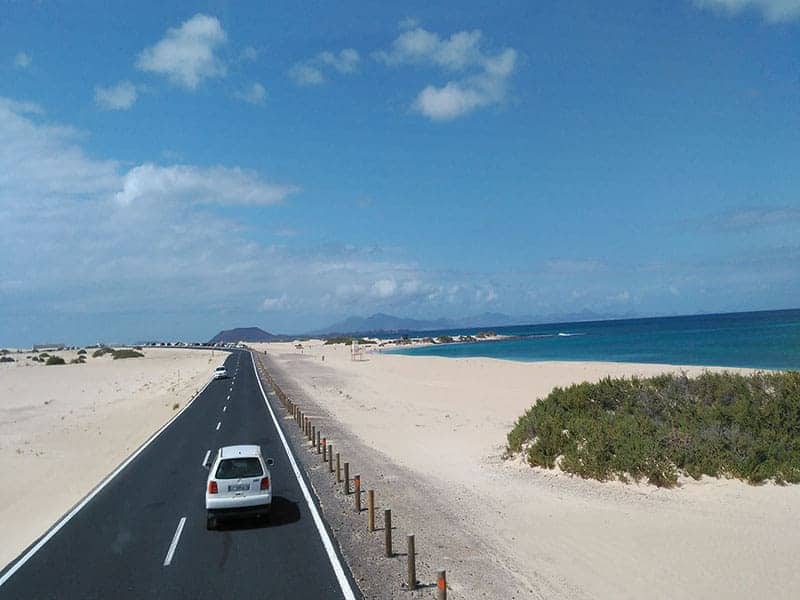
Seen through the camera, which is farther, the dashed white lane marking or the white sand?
the white sand

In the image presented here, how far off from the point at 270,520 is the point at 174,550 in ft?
→ 7.67

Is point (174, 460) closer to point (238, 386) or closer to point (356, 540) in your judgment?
point (356, 540)

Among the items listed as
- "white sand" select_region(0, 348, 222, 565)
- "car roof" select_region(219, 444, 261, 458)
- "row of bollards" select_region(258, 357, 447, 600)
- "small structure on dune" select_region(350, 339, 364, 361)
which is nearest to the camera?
"row of bollards" select_region(258, 357, 447, 600)

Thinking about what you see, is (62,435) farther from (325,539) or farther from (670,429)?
(670,429)

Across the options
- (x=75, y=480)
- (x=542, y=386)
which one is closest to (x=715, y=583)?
(x=75, y=480)

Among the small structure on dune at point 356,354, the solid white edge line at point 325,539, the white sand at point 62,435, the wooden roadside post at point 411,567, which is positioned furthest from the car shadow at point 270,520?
the small structure on dune at point 356,354

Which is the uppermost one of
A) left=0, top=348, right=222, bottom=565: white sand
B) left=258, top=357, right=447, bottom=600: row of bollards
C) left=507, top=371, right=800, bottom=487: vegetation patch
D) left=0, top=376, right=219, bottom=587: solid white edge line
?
left=507, top=371, right=800, bottom=487: vegetation patch

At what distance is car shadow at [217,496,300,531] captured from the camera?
534 inches

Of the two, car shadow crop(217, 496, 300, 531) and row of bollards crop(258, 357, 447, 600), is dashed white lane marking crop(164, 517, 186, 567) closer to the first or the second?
car shadow crop(217, 496, 300, 531)

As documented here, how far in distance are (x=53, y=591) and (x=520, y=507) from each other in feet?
30.9

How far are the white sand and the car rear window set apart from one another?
4.32 metres

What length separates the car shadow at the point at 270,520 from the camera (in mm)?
13562

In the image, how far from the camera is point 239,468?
44.4 ft

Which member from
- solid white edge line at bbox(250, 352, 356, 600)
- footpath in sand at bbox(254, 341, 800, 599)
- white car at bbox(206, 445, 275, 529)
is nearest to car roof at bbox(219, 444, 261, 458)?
white car at bbox(206, 445, 275, 529)
